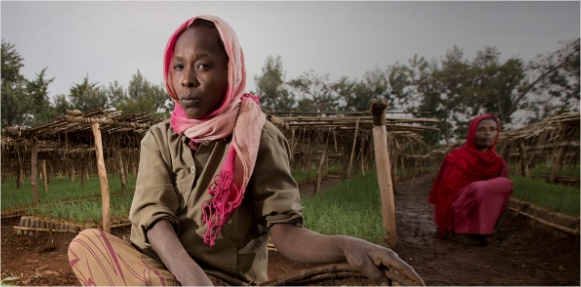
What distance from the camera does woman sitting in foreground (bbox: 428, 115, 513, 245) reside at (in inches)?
200

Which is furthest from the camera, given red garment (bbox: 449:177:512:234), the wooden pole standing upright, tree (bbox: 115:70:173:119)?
red garment (bbox: 449:177:512:234)

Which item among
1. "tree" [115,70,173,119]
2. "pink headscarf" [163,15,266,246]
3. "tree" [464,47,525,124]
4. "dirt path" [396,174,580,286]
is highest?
"tree" [464,47,525,124]

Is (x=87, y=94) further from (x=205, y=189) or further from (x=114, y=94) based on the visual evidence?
(x=205, y=189)

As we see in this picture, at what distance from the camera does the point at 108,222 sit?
4.26 meters

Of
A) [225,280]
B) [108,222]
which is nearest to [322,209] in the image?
[108,222]

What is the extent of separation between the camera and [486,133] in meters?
5.36

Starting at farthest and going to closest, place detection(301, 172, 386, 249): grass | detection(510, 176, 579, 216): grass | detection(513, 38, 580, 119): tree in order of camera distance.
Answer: detection(513, 38, 580, 119): tree
detection(510, 176, 579, 216): grass
detection(301, 172, 386, 249): grass

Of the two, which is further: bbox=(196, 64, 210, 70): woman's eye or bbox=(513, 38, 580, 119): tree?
bbox=(513, 38, 580, 119): tree

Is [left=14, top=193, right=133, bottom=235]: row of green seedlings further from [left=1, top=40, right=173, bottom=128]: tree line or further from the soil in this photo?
[left=1, top=40, right=173, bottom=128]: tree line

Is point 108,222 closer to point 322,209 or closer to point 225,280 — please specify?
point 322,209

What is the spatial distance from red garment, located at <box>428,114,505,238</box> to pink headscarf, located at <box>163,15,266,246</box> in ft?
16.7

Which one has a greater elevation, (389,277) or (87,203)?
(389,277)

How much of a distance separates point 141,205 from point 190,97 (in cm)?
38

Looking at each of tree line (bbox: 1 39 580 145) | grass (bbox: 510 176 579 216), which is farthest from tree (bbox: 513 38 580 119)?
grass (bbox: 510 176 579 216)
